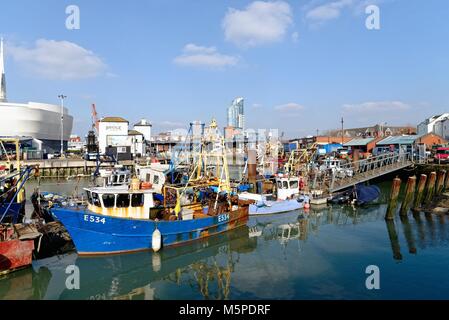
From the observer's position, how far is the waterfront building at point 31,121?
9356cm

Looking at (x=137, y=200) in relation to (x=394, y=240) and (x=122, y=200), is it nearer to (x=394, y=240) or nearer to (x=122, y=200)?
(x=122, y=200)

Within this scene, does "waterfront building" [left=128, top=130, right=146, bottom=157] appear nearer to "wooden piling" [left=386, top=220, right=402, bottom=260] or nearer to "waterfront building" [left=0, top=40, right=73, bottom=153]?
"waterfront building" [left=0, top=40, right=73, bottom=153]

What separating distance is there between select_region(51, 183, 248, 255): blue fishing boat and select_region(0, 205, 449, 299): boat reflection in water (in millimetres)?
618

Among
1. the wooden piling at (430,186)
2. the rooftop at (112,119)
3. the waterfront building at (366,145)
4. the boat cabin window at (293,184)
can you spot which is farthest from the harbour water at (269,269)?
the rooftop at (112,119)

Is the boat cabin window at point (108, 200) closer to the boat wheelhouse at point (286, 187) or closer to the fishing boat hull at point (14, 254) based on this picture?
the fishing boat hull at point (14, 254)

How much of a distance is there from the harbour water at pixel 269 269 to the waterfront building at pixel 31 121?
8096 cm

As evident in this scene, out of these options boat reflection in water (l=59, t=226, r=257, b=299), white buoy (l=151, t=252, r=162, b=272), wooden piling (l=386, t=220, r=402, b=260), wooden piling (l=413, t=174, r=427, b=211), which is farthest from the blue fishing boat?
wooden piling (l=413, t=174, r=427, b=211)

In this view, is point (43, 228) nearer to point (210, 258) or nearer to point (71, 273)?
point (71, 273)

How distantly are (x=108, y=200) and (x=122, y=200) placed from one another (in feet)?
2.34

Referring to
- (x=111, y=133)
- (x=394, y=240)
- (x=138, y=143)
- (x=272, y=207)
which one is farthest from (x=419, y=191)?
(x=111, y=133)

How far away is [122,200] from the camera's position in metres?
17.3

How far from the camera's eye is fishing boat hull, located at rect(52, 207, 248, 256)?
52.0ft
